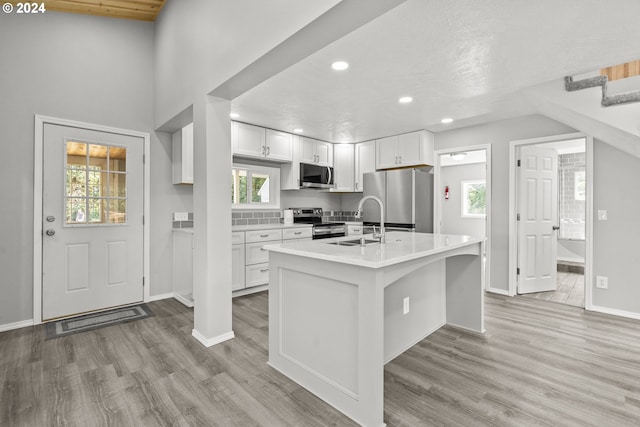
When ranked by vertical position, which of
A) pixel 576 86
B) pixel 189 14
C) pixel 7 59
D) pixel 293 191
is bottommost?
pixel 293 191

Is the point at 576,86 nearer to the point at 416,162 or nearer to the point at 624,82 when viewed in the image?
the point at 624,82

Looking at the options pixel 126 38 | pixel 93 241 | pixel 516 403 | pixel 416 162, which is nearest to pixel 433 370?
pixel 516 403

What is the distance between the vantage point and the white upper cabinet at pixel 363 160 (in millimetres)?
5176

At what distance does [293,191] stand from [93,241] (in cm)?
287

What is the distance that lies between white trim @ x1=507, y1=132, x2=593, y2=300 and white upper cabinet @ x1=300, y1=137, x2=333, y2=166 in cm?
273

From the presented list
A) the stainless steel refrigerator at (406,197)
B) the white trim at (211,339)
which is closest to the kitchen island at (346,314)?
the white trim at (211,339)

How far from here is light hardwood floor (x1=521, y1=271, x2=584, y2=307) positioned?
372 cm

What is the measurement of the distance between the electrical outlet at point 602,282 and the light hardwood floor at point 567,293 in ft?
1.14

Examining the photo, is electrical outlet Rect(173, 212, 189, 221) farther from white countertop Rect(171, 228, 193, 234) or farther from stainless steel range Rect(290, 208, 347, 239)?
stainless steel range Rect(290, 208, 347, 239)

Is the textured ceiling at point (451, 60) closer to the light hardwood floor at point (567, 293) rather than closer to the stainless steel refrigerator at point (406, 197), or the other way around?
the stainless steel refrigerator at point (406, 197)

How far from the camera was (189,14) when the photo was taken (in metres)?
2.80

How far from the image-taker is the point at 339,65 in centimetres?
256

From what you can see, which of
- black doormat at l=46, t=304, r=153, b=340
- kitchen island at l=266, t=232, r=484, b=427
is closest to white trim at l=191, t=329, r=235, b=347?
kitchen island at l=266, t=232, r=484, b=427

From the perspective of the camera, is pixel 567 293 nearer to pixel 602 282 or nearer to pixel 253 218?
pixel 602 282
